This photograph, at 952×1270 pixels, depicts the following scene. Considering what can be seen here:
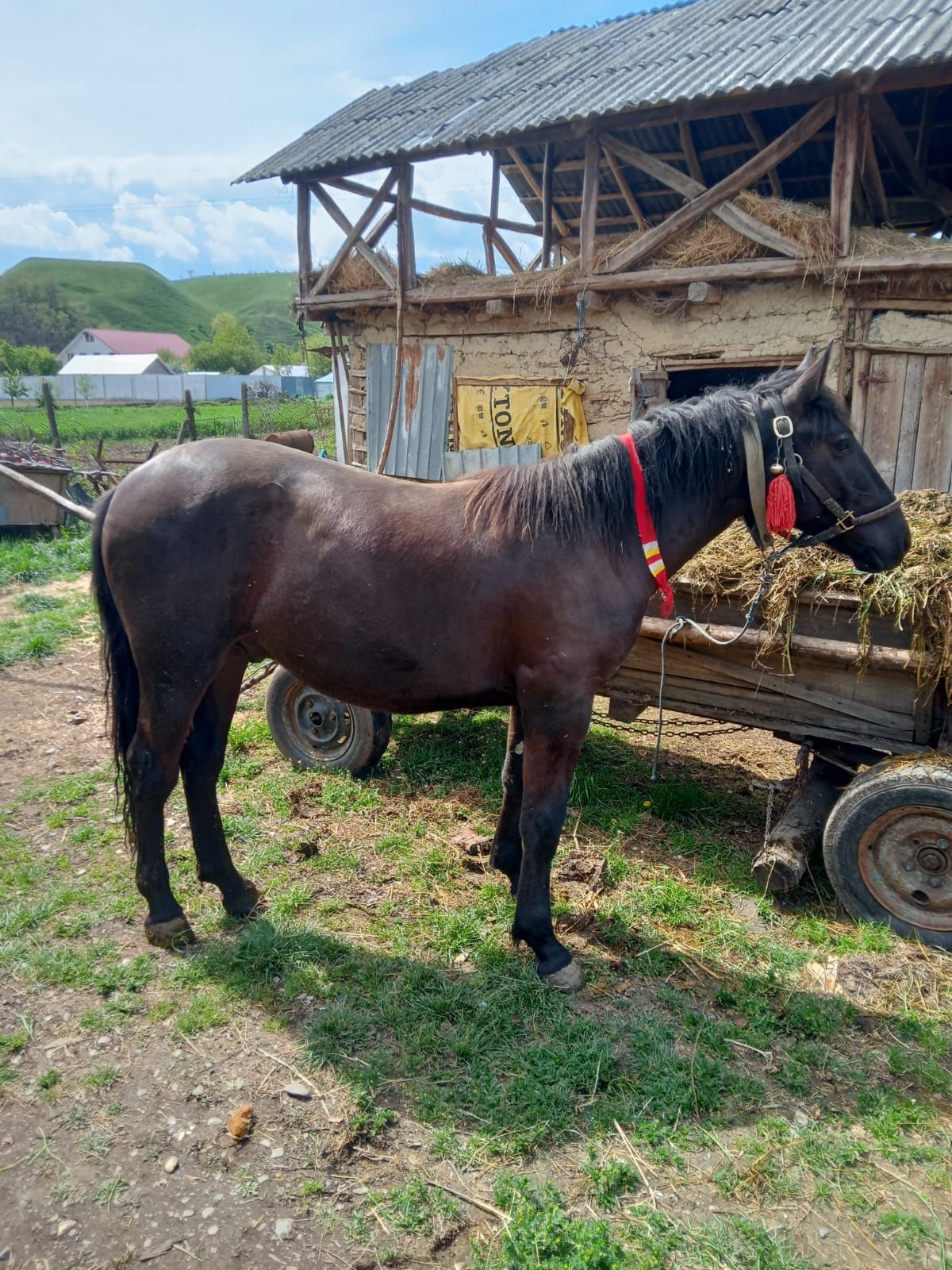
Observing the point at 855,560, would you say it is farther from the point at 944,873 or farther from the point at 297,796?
the point at 297,796

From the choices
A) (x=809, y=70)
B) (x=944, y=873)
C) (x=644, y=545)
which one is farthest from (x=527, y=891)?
(x=809, y=70)

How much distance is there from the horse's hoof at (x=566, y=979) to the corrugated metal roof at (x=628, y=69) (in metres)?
7.09

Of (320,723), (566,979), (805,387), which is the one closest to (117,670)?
(320,723)

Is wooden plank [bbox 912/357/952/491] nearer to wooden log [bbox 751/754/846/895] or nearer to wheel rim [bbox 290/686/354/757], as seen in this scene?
wooden log [bbox 751/754/846/895]

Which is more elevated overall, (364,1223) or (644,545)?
(644,545)

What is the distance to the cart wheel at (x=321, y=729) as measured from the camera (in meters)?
4.86

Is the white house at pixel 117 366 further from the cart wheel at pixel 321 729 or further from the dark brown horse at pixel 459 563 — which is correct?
the dark brown horse at pixel 459 563

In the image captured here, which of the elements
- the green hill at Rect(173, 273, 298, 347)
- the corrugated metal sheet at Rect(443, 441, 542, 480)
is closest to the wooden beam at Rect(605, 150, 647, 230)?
the corrugated metal sheet at Rect(443, 441, 542, 480)

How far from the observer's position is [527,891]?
3262 millimetres

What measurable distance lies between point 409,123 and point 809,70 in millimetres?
4729

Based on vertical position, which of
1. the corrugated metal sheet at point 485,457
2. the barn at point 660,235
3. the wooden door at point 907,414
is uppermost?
the barn at point 660,235

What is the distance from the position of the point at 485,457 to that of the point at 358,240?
303cm

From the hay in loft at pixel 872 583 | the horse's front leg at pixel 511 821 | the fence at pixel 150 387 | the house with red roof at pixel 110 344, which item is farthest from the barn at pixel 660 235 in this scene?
the house with red roof at pixel 110 344

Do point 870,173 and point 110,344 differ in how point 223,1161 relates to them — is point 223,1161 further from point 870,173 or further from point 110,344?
point 110,344
